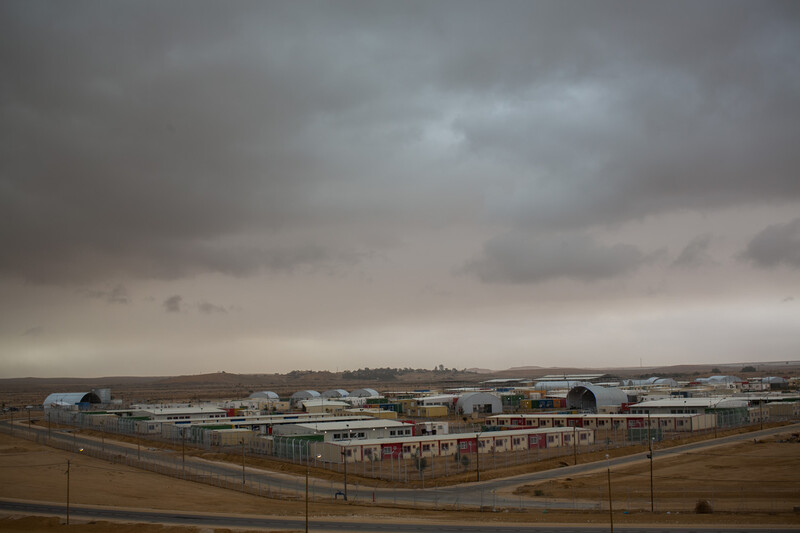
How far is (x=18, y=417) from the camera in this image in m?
118

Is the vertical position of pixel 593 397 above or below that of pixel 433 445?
below

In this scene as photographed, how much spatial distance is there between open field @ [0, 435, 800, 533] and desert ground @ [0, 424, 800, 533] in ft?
0.17

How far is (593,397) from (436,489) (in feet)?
213

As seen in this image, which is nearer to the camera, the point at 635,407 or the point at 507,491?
the point at 507,491

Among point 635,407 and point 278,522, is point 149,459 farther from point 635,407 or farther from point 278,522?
point 635,407

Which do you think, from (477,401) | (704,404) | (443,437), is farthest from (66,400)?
(704,404)

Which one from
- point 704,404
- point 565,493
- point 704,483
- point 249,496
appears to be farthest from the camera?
point 704,404

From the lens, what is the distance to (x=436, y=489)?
47.4 meters

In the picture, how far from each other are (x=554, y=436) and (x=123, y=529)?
142 feet

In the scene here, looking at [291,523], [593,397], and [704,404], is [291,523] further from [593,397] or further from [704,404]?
[593,397]

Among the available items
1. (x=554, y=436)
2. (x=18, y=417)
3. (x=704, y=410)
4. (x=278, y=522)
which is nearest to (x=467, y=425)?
(x=554, y=436)

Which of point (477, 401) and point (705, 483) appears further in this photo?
point (477, 401)

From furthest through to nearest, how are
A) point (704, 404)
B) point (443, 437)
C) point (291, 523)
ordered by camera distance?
point (704, 404)
point (443, 437)
point (291, 523)

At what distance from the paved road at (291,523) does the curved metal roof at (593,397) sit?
72.3m
